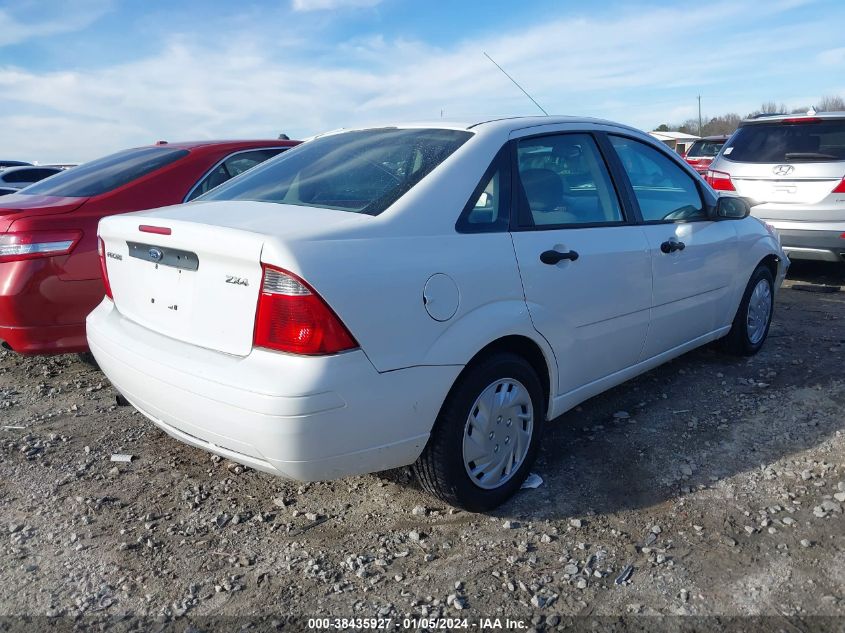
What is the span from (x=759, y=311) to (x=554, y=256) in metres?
2.60

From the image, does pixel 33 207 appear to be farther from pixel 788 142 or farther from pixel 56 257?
pixel 788 142

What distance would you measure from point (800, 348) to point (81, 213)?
4.82 metres

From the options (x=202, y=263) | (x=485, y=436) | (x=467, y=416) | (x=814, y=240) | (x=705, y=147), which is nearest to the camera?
(x=202, y=263)

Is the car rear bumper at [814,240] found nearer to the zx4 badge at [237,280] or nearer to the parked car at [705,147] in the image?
the zx4 badge at [237,280]

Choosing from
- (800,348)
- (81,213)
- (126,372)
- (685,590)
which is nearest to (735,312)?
(800,348)

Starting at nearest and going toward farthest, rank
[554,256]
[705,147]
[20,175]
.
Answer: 1. [554,256]
2. [20,175]
3. [705,147]

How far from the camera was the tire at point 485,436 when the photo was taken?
280 cm

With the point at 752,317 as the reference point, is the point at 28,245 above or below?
above

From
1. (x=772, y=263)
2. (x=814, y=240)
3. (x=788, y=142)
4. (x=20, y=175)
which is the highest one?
(x=20, y=175)

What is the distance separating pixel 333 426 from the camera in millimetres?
2416

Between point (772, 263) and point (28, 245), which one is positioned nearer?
point (28, 245)

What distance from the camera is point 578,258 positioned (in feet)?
10.5

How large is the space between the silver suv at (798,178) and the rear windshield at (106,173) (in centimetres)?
548

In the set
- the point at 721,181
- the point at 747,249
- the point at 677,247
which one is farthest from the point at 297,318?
the point at 721,181
